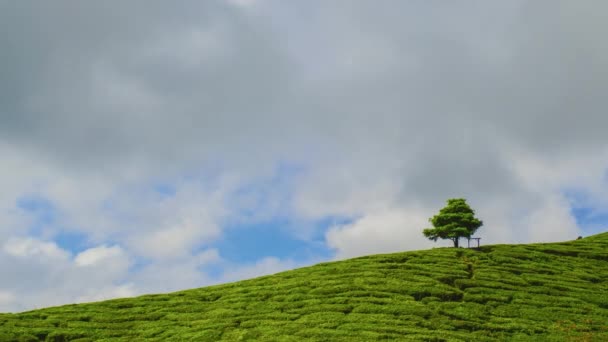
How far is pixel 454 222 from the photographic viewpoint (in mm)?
81312

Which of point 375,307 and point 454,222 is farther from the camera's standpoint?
point 454,222

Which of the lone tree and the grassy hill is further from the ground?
the lone tree

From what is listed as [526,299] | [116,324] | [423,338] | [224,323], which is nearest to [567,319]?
[526,299]

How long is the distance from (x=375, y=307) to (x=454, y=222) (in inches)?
1325

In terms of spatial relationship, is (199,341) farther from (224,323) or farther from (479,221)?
(479,221)

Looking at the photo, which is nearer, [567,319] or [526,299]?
[567,319]

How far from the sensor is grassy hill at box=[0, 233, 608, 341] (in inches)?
1853

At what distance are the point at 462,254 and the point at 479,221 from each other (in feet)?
32.2

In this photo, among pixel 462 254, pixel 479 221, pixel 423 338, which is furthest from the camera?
pixel 479 221

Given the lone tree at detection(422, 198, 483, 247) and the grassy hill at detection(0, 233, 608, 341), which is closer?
the grassy hill at detection(0, 233, 608, 341)

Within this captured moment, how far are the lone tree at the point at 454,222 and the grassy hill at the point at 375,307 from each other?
8653 millimetres

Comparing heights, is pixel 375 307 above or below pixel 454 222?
below

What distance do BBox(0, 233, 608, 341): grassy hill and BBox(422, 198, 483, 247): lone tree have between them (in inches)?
341

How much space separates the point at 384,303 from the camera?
53.0 metres
